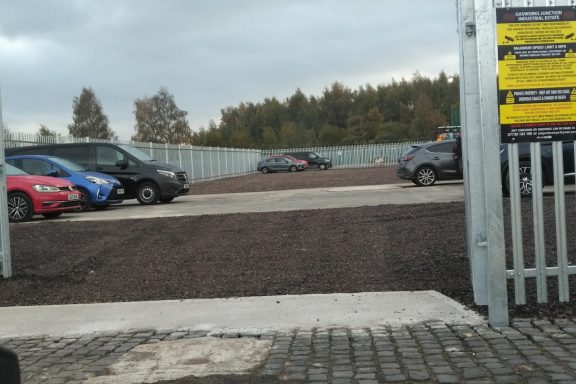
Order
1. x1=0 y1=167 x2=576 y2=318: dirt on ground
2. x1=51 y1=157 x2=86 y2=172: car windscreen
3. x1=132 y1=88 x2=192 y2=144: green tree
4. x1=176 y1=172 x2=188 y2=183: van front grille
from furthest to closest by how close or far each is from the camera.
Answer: x1=132 y1=88 x2=192 y2=144: green tree < x1=176 y1=172 x2=188 y2=183: van front grille < x1=51 y1=157 x2=86 y2=172: car windscreen < x1=0 y1=167 x2=576 y2=318: dirt on ground

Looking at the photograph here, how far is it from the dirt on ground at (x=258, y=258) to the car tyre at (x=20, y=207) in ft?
6.06

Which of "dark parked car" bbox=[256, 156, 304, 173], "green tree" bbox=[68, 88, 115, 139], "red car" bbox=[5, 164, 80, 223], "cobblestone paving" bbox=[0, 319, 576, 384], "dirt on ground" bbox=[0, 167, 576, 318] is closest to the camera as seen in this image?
"cobblestone paving" bbox=[0, 319, 576, 384]

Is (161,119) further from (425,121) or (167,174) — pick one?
(167,174)

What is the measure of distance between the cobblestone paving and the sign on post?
5.51ft

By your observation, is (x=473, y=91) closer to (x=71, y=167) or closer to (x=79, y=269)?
(x=79, y=269)

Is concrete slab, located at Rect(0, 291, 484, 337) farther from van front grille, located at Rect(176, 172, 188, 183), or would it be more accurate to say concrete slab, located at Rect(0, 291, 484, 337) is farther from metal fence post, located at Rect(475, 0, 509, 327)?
van front grille, located at Rect(176, 172, 188, 183)

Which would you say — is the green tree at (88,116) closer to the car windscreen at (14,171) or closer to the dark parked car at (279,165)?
the dark parked car at (279,165)

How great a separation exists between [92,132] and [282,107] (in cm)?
4088

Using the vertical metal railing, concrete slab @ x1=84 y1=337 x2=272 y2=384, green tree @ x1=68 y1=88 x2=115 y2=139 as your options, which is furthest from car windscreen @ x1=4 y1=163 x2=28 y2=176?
green tree @ x1=68 y1=88 x2=115 y2=139

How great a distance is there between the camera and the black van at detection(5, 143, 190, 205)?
16.9 meters

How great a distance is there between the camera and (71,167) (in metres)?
15.9

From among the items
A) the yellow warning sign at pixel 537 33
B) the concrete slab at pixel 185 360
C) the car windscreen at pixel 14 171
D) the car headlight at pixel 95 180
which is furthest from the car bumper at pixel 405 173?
the concrete slab at pixel 185 360

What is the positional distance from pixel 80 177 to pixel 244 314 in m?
11.0

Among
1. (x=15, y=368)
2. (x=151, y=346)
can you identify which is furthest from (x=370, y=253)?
→ (x=15, y=368)
